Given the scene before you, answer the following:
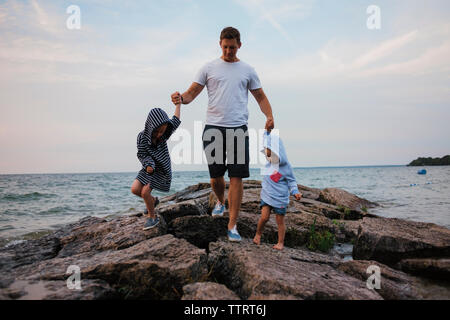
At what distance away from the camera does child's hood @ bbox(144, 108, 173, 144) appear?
173 inches

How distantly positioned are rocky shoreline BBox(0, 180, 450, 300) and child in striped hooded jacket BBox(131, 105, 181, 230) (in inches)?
23.1

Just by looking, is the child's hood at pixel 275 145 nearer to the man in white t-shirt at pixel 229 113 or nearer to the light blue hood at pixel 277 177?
the light blue hood at pixel 277 177

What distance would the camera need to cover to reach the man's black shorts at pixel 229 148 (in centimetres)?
430

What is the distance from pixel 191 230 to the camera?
4.80 meters

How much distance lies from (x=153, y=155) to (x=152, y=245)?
4.57 ft

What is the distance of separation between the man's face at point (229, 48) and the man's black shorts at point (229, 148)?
1.02 m

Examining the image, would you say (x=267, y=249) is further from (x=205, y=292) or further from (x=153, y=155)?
(x=153, y=155)

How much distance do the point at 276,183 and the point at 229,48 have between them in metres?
2.09

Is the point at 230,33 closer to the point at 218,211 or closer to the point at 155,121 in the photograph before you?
the point at 155,121

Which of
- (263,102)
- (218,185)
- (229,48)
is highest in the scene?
(229,48)

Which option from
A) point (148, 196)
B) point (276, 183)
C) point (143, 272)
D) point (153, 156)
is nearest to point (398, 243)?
point (276, 183)

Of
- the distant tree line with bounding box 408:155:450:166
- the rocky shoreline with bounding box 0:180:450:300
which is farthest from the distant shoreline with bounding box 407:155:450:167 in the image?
the rocky shoreline with bounding box 0:180:450:300

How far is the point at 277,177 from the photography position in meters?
4.55
